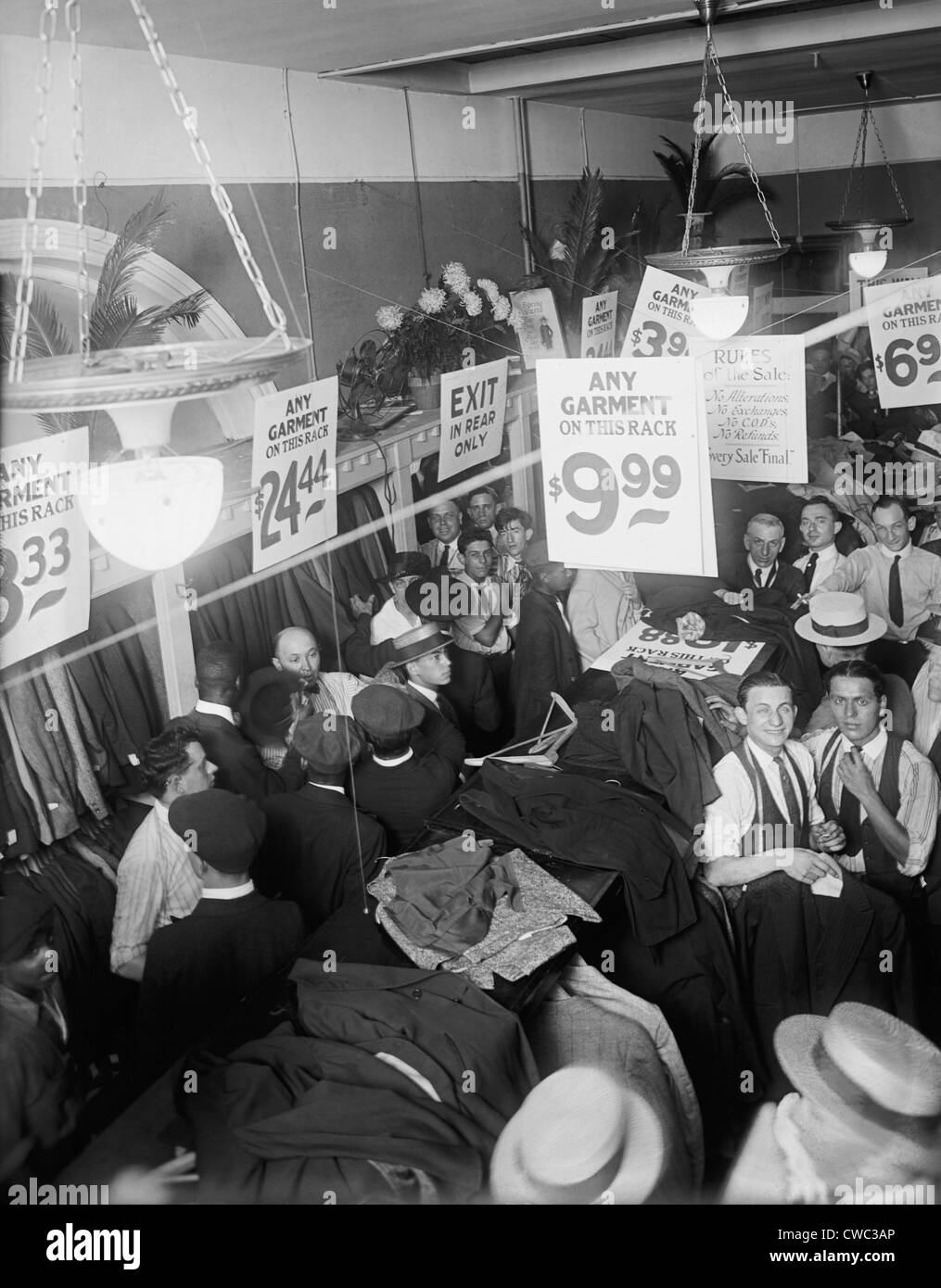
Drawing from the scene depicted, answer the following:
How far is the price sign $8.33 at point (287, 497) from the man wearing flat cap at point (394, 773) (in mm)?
853

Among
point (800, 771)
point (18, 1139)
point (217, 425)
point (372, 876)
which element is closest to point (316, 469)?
point (217, 425)

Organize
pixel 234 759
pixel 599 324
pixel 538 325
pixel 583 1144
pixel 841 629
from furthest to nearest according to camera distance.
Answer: pixel 599 324 → pixel 538 325 → pixel 841 629 → pixel 234 759 → pixel 583 1144

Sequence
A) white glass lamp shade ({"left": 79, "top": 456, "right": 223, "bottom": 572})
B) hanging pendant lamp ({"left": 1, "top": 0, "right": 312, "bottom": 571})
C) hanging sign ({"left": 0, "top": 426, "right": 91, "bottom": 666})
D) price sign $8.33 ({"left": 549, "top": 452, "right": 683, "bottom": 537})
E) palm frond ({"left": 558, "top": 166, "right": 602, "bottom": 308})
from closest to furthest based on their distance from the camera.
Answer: hanging pendant lamp ({"left": 1, "top": 0, "right": 312, "bottom": 571}), white glass lamp shade ({"left": 79, "top": 456, "right": 223, "bottom": 572}), hanging sign ({"left": 0, "top": 426, "right": 91, "bottom": 666}), price sign $8.33 ({"left": 549, "top": 452, "right": 683, "bottom": 537}), palm frond ({"left": 558, "top": 166, "right": 602, "bottom": 308})

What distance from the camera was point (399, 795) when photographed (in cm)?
431

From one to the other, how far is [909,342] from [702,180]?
4.23 metres

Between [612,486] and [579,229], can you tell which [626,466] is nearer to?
[612,486]

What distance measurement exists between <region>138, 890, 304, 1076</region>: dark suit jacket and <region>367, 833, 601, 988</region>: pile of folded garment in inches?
12.7

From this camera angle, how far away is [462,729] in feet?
17.8

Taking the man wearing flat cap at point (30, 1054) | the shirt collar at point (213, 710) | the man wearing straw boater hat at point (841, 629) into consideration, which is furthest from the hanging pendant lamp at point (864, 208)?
the man wearing flat cap at point (30, 1054)

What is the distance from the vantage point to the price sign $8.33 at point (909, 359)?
19.5 feet

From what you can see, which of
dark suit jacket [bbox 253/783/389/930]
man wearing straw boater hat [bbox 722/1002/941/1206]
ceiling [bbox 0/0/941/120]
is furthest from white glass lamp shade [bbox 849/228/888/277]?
man wearing straw boater hat [bbox 722/1002/941/1206]

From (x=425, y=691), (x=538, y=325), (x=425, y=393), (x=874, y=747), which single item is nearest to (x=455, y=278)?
(x=538, y=325)

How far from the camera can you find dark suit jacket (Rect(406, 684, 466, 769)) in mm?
4469

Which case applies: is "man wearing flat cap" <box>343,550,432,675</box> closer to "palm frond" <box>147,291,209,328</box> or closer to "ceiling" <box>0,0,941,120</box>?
"palm frond" <box>147,291,209,328</box>
